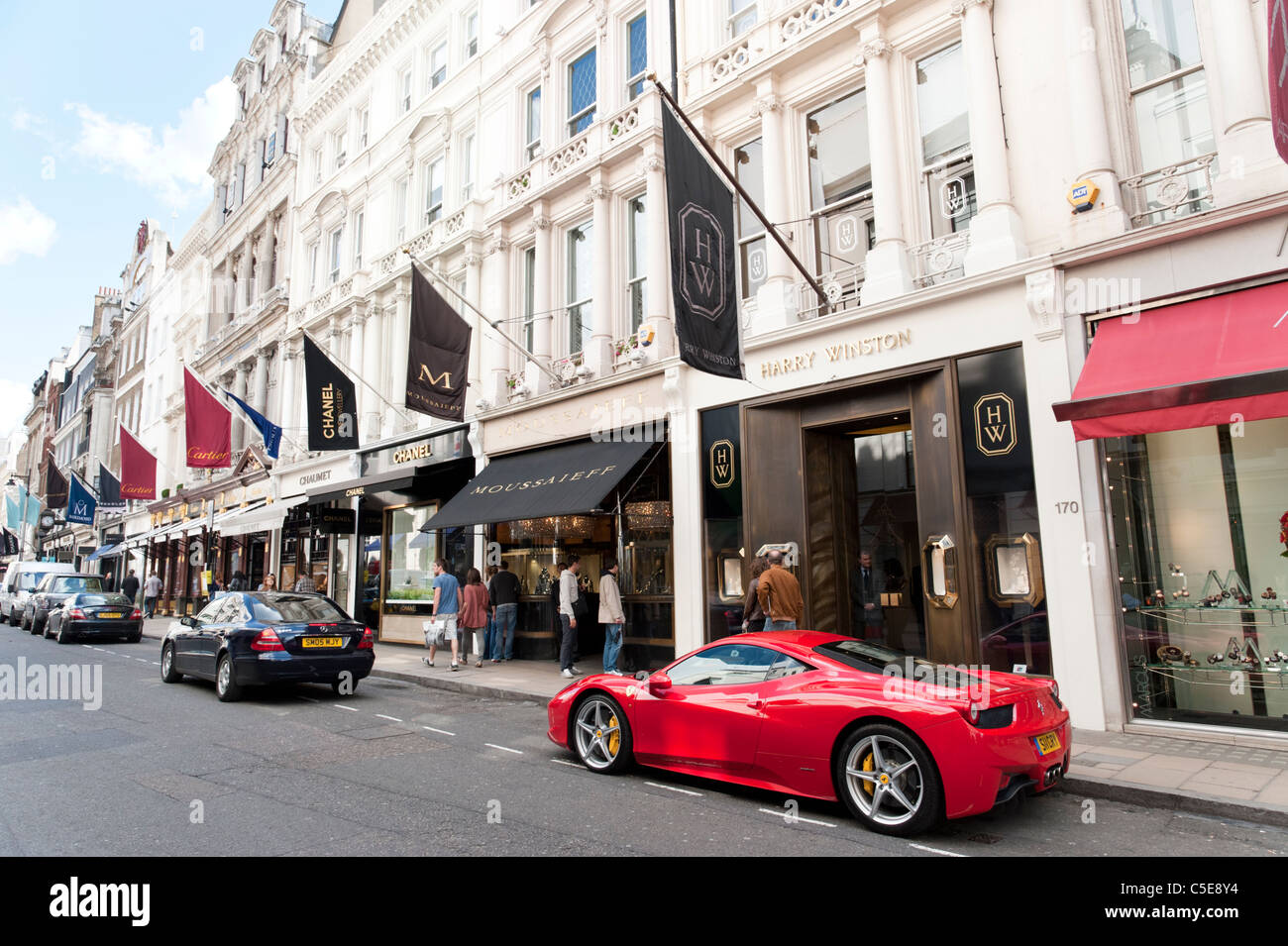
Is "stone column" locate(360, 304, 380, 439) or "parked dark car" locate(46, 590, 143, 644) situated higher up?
"stone column" locate(360, 304, 380, 439)

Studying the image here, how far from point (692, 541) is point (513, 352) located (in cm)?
695

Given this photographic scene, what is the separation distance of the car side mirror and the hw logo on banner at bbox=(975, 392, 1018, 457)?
197 inches

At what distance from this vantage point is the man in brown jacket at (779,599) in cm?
904

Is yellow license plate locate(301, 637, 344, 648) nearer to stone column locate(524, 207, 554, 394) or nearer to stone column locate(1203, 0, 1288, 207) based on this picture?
stone column locate(524, 207, 554, 394)

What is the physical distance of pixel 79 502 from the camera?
33.3 meters

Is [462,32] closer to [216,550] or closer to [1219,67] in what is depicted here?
[1219,67]

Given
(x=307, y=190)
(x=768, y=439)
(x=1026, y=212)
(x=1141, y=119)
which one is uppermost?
(x=307, y=190)

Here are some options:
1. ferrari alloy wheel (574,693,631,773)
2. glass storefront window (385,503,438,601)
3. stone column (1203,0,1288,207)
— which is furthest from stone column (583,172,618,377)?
stone column (1203,0,1288,207)

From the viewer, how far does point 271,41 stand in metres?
30.5

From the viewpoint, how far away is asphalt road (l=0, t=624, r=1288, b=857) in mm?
4750

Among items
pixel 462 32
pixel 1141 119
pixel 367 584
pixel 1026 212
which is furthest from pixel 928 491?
pixel 462 32

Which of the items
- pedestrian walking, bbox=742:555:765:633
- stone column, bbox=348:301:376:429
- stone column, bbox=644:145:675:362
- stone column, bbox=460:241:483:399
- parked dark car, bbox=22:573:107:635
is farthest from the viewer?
parked dark car, bbox=22:573:107:635

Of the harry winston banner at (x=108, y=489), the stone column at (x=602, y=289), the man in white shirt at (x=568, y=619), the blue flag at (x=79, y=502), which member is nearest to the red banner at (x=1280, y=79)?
the stone column at (x=602, y=289)

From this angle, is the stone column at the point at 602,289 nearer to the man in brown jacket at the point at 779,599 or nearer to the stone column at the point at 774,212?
the stone column at the point at 774,212
